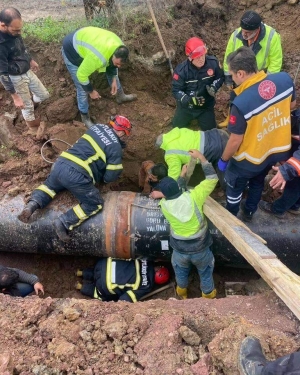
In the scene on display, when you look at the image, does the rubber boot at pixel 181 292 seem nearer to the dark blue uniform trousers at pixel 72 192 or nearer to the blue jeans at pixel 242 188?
the blue jeans at pixel 242 188

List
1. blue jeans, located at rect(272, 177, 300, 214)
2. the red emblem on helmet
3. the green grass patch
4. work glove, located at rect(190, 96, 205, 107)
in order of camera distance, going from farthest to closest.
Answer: the green grass patch → work glove, located at rect(190, 96, 205, 107) → blue jeans, located at rect(272, 177, 300, 214) → the red emblem on helmet

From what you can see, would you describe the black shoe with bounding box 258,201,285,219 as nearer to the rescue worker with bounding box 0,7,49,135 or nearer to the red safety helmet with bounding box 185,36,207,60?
the red safety helmet with bounding box 185,36,207,60

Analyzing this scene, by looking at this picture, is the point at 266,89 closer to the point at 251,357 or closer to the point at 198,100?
the point at 198,100

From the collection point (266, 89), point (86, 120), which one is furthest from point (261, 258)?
point (86, 120)

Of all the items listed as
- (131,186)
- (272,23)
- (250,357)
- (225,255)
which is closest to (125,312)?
(250,357)

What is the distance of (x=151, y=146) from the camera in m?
6.28

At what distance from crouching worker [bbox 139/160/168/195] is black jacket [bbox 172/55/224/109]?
1.03m

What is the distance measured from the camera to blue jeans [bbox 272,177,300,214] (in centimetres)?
427

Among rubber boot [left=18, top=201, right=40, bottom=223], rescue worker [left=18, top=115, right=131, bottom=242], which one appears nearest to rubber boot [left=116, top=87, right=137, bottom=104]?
rescue worker [left=18, top=115, right=131, bottom=242]

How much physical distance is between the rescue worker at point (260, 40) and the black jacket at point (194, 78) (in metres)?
0.32

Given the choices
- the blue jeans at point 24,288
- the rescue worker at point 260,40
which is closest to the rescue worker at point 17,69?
the blue jeans at point 24,288

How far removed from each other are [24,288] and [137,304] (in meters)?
1.87

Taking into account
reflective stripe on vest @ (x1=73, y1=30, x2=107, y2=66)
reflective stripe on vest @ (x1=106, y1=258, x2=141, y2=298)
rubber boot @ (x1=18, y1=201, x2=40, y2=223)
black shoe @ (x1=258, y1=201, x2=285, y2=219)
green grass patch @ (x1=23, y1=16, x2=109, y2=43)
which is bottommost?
reflective stripe on vest @ (x1=106, y1=258, x2=141, y2=298)

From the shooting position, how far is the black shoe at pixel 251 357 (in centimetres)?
272
